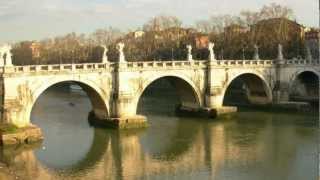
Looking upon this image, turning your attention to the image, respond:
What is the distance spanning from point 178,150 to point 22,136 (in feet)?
22.9

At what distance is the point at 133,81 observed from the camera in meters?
29.7

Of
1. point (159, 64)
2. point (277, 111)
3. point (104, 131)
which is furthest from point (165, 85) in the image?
point (104, 131)

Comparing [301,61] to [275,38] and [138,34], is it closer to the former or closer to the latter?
[275,38]

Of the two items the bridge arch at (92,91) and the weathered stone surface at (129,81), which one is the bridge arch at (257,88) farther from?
the bridge arch at (92,91)

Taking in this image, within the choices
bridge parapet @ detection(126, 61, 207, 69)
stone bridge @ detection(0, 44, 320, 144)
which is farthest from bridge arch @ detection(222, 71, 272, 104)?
bridge parapet @ detection(126, 61, 207, 69)

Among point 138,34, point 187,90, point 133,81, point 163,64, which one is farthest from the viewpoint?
point 138,34

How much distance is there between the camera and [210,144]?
25.2 m

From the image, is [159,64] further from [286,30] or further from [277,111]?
[286,30]

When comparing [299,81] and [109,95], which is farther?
[299,81]

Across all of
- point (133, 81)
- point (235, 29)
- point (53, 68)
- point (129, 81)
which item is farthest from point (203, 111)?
point (235, 29)

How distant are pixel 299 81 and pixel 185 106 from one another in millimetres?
12512

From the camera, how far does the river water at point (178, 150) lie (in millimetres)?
19969

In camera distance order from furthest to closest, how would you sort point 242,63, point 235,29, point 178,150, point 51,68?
point 235,29 → point 242,63 → point 51,68 → point 178,150

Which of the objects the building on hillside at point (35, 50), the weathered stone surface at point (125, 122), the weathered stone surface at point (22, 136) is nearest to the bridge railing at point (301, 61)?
the weathered stone surface at point (125, 122)
